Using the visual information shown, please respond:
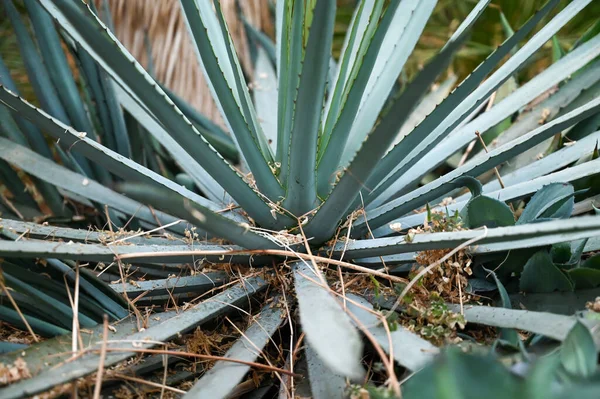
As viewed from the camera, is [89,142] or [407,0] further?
[407,0]

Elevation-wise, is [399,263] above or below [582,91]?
below

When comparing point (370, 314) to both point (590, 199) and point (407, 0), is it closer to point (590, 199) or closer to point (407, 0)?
point (590, 199)

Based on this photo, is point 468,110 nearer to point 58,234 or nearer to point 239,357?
point 239,357

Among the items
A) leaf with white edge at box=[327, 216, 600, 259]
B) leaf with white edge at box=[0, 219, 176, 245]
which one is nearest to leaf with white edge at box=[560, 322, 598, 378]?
leaf with white edge at box=[327, 216, 600, 259]

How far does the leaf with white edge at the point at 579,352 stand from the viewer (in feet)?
1.82

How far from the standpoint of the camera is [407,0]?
114 cm

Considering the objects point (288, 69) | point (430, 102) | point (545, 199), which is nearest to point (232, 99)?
point (288, 69)

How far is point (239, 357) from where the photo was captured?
0.76 metres

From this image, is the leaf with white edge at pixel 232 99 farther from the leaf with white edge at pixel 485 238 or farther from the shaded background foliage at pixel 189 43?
the shaded background foliage at pixel 189 43

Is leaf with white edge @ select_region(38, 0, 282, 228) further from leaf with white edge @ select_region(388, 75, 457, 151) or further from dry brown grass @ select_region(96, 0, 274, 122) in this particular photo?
dry brown grass @ select_region(96, 0, 274, 122)

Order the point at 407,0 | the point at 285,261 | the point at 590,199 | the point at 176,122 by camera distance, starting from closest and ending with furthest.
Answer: the point at 176,122, the point at 285,261, the point at 590,199, the point at 407,0

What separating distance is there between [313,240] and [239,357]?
232 mm

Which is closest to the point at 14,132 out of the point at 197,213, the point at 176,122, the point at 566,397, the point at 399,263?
the point at 176,122

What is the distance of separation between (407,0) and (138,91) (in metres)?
0.68
